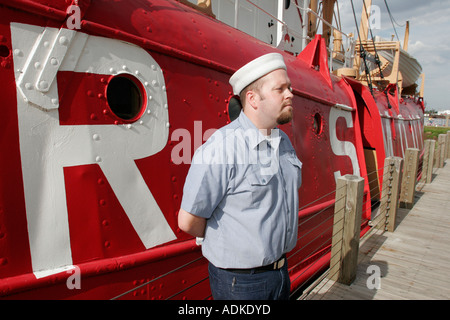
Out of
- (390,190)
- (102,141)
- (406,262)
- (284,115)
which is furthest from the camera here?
(390,190)

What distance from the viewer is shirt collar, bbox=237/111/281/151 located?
1542 mm

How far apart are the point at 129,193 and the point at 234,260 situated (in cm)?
88

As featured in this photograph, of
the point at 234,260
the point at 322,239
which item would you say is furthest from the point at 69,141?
the point at 322,239

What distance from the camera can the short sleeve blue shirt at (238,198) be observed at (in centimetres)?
144

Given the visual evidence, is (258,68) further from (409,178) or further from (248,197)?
(409,178)

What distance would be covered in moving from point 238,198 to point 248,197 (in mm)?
44

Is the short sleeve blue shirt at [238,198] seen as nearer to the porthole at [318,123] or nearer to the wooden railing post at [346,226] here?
the wooden railing post at [346,226]

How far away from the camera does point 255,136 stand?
1550 millimetres

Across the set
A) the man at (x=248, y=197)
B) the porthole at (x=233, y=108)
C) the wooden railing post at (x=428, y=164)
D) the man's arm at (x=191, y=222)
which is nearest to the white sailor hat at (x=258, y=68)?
the man at (x=248, y=197)

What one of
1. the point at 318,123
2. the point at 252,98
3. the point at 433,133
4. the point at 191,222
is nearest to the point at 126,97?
the point at 252,98

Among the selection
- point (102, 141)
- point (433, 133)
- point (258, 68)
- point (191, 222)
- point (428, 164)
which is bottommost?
point (428, 164)

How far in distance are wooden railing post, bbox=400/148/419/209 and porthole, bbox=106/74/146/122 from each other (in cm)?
564

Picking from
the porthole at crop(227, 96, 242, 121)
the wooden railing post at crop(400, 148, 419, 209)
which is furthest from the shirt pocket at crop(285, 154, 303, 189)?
the wooden railing post at crop(400, 148, 419, 209)

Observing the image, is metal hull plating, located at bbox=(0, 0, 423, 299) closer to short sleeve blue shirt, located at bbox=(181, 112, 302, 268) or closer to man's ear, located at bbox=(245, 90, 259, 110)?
short sleeve blue shirt, located at bbox=(181, 112, 302, 268)
